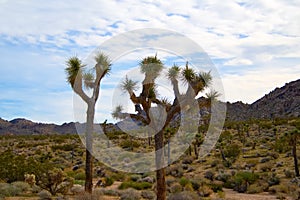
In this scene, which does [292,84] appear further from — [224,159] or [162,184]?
[162,184]

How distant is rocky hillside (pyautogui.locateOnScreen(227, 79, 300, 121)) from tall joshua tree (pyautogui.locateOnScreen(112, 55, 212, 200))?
2198 inches

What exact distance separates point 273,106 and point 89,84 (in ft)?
217

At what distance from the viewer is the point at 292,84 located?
85.2 meters

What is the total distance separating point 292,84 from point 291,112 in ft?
63.5

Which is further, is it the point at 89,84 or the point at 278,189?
the point at 278,189

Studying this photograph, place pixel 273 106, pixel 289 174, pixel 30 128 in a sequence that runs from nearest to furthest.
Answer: pixel 289 174 → pixel 273 106 → pixel 30 128

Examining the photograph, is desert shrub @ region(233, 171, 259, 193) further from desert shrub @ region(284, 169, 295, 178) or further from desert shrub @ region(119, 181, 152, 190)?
desert shrub @ region(119, 181, 152, 190)

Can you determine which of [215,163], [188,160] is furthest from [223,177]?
[188,160]

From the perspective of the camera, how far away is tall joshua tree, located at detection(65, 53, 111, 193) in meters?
14.7

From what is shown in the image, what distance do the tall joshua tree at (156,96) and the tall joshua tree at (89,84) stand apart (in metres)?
1.35

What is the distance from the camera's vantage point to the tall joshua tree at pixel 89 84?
14688 mm

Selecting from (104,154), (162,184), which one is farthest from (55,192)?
(104,154)

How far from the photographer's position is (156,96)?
1437cm

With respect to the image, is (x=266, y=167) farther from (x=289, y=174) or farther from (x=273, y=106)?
(x=273, y=106)
